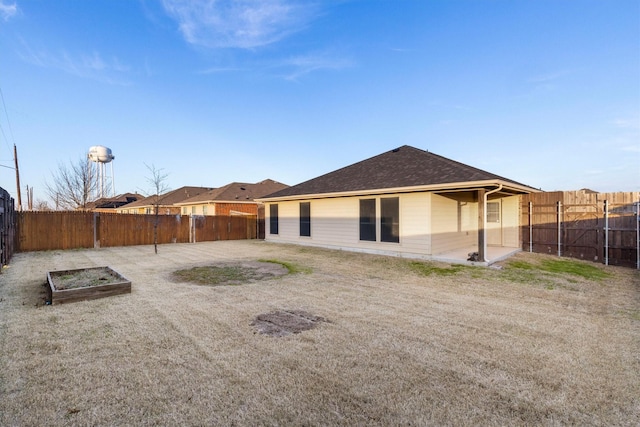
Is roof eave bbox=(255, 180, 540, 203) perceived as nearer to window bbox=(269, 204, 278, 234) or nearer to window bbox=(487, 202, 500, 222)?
window bbox=(487, 202, 500, 222)

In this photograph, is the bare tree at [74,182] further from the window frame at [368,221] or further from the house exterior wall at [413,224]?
the window frame at [368,221]

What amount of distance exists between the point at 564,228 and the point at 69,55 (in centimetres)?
2088

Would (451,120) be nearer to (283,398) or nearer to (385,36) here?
(385,36)

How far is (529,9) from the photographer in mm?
9641

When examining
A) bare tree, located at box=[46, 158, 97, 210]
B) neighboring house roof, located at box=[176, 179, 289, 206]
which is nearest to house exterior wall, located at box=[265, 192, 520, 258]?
neighboring house roof, located at box=[176, 179, 289, 206]

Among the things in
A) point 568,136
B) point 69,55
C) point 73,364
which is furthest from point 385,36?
point 73,364

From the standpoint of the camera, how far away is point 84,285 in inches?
240

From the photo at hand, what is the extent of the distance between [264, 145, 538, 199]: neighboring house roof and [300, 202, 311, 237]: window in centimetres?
73

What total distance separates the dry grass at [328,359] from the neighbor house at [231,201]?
15609 millimetres

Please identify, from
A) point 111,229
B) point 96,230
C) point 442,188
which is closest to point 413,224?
point 442,188

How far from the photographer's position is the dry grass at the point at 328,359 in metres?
2.34

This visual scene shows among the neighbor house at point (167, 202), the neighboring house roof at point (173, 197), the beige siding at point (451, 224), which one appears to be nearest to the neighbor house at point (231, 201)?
the neighbor house at point (167, 202)

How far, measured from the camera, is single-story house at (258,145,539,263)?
9688mm

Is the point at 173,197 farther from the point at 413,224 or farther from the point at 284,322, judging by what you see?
the point at 284,322
